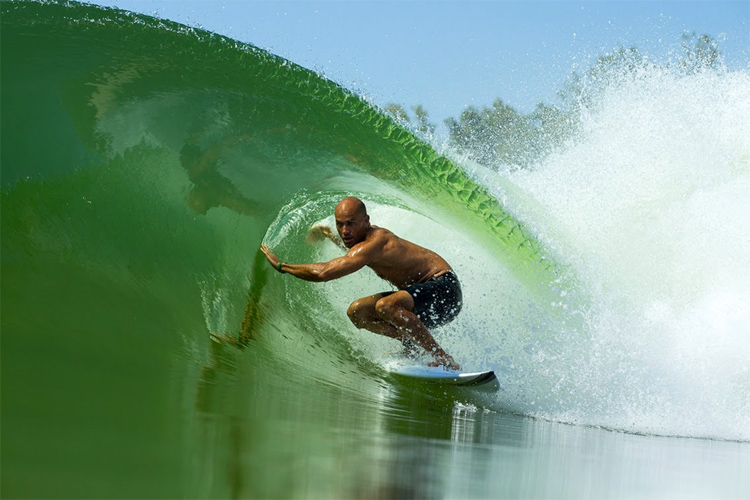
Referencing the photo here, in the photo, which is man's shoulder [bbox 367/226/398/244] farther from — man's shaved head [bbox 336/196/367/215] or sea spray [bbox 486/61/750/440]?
sea spray [bbox 486/61/750/440]

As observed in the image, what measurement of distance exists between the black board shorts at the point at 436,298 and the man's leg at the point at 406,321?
3.5 inches

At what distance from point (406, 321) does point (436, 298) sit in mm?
346

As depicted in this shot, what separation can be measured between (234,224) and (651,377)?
3139 mm

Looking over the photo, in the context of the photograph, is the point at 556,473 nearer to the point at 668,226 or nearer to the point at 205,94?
the point at 205,94

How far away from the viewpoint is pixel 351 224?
16.9 ft

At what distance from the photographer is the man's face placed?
16.8ft

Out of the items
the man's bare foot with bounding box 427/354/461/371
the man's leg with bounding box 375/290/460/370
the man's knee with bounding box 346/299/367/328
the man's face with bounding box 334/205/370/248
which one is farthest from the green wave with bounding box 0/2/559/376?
the man's face with bounding box 334/205/370/248

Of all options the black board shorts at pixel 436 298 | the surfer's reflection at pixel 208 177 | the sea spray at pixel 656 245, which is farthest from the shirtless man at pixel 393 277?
the surfer's reflection at pixel 208 177

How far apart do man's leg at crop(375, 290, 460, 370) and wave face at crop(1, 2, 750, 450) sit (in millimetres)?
436

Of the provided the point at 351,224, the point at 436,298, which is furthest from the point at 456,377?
the point at 351,224

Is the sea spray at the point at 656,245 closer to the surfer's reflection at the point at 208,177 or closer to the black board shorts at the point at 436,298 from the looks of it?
the black board shorts at the point at 436,298

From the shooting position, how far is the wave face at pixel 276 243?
5.20m

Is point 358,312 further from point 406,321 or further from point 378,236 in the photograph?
point 378,236

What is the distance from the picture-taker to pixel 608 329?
609 cm
